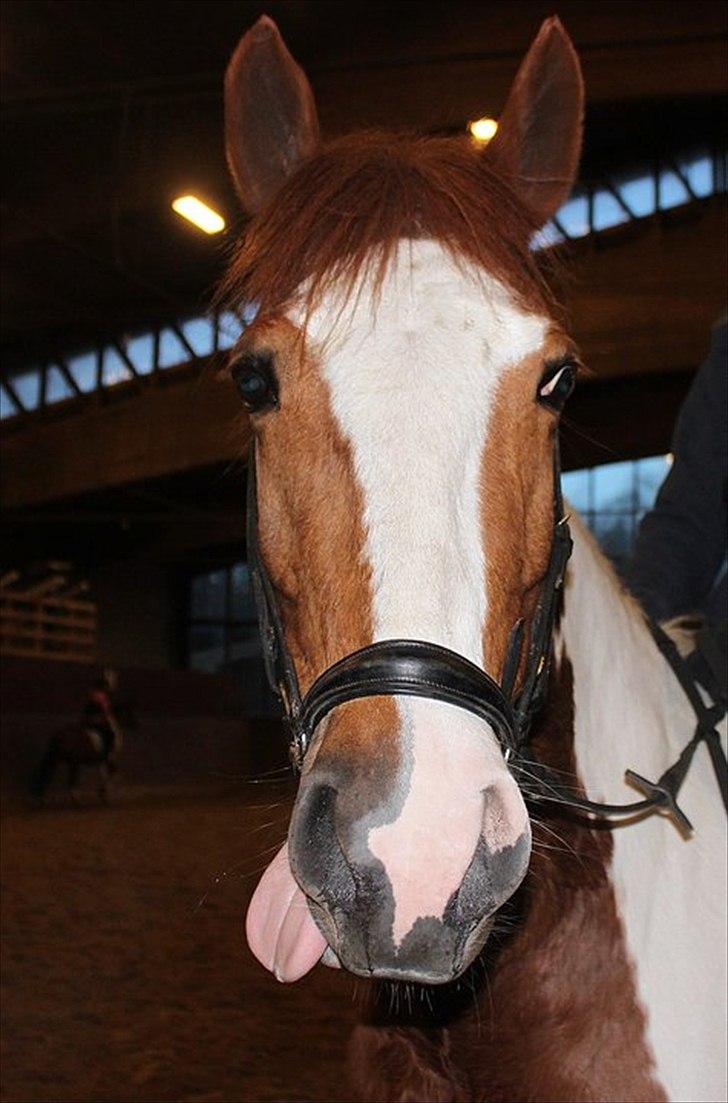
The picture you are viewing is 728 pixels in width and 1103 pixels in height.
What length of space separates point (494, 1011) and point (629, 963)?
224mm

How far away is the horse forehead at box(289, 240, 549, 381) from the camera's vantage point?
1.51m

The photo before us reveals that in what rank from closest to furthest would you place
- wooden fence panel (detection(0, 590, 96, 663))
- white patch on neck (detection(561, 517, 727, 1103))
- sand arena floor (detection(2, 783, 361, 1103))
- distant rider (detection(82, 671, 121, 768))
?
1. white patch on neck (detection(561, 517, 727, 1103))
2. sand arena floor (detection(2, 783, 361, 1103))
3. distant rider (detection(82, 671, 121, 768))
4. wooden fence panel (detection(0, 590, 96, 663))

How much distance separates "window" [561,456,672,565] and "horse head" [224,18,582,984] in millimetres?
26341

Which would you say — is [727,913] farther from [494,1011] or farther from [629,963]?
[494,1011]

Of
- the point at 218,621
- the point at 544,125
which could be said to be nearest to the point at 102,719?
the point at 218,621

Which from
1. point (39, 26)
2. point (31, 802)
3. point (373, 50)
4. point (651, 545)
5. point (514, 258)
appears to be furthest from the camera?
point (31, 802)

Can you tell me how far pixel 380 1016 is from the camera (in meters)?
1.88

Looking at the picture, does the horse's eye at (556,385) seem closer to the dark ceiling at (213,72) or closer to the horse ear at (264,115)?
the horse ear at (264,115)

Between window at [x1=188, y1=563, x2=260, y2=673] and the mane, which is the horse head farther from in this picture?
window at [x1=188, y1=563, x2=260, y2=673]

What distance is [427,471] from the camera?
142cm

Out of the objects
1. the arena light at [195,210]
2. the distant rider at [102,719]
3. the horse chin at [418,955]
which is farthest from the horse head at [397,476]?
the distant rider at [102,719]

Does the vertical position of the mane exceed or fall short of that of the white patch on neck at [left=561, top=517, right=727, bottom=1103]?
it exceeds it

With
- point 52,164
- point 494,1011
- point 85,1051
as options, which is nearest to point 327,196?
point 494,1011

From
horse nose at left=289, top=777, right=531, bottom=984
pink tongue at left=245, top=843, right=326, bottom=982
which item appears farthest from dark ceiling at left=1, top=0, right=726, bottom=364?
horse nose at left=289, top=777, right=531, bottom=984
